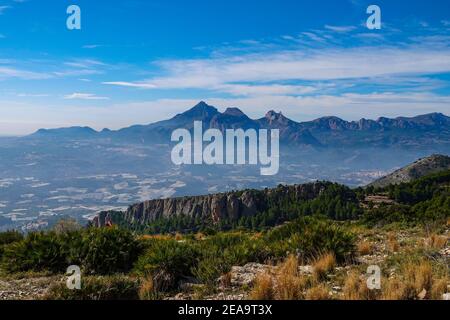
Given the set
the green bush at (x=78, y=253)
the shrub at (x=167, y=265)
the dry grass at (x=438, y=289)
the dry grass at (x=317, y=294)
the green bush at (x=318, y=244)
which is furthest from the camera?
the green bush at (x=78, y=253)

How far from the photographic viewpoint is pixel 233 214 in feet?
269

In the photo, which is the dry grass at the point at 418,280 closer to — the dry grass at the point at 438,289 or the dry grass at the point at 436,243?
the dry grass at the point at 438,289

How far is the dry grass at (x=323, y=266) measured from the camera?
9219mm

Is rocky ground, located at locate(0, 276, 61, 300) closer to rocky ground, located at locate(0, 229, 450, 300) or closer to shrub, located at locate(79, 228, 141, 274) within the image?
rocky ground, located at locate(0, 229, 450, 300)

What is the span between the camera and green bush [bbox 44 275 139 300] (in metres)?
8.48

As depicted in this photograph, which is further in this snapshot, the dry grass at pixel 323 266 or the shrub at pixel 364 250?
the shrub at pixel 364 250

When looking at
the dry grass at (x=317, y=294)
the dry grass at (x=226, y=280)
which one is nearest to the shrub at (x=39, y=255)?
the dry grass at (x=226, y=280)

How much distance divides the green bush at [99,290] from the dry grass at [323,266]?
12.7ft

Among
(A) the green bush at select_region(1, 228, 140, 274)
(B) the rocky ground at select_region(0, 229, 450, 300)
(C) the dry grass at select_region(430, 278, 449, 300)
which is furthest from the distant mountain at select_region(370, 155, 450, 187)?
(C) the dry grass at select_region(430, 278, 449, 300)

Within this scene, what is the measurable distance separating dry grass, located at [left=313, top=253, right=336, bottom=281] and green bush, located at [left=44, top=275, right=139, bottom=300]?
3859mm

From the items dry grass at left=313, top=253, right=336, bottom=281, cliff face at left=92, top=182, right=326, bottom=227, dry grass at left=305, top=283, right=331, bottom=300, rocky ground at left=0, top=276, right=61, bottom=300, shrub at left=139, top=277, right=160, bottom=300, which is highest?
dry grass at left=305, top=283, right=331, bottom=300

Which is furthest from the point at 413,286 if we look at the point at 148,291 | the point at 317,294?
the point at 148,291

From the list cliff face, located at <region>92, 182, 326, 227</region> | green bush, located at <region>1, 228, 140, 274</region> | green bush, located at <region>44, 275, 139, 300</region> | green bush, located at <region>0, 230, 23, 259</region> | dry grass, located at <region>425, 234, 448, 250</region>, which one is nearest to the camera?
green bush, located at <region>44, 275, 139, 300</region>

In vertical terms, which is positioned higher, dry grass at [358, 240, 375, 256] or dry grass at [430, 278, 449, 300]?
dry grass at [430, 278, 449, 300]
